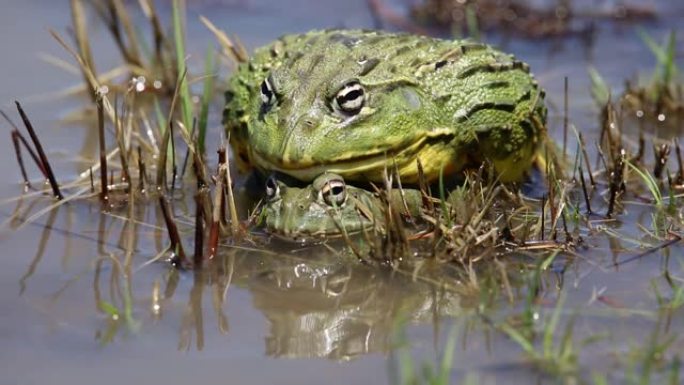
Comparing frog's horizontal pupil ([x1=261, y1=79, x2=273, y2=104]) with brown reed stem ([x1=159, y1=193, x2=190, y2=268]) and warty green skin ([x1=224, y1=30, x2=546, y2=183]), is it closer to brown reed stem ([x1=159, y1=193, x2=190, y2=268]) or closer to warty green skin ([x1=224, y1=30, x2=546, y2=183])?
warty green skin ([x1=224, y1=30, x2=546, y2=183])

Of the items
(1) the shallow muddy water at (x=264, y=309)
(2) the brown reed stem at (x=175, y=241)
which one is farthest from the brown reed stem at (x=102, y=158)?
(2) the brown reed stem at (x=175, y=241)

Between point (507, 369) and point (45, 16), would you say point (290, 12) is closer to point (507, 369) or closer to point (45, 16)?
point (45, 16)

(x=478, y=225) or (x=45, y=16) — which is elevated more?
(x=45, y=16)

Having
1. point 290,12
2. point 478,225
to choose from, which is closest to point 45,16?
point 290,12

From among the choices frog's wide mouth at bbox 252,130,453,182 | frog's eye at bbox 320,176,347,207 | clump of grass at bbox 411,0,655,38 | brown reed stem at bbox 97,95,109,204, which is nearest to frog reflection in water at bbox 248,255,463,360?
frog's eye at bbox 320,176,347,207

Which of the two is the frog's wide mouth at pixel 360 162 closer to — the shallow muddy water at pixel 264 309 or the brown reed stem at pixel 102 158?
the shallow muddy water at pixel 264 309

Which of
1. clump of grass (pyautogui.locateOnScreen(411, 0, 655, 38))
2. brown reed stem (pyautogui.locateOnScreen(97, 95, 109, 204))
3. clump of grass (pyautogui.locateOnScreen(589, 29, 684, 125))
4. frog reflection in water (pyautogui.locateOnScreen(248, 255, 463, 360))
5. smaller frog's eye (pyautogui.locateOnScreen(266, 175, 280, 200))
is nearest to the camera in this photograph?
frog reflection in water (pyautogui.locateOnScreen(248, 255, 463, 360))
